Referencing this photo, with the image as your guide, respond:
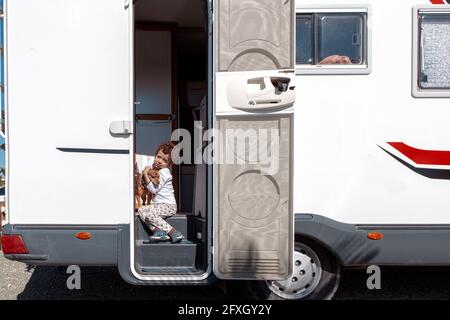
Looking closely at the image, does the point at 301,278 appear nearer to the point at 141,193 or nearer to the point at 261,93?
the point at 261,93

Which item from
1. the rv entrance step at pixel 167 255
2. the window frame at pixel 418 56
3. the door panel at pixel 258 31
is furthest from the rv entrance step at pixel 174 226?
the window frame at pixel 418 56

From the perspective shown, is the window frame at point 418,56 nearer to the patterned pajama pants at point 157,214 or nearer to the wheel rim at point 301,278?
the wheel rim at point 301,278

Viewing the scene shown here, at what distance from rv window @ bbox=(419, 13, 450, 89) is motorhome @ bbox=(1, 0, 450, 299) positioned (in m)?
0.01

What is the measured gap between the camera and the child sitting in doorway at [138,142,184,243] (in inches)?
123

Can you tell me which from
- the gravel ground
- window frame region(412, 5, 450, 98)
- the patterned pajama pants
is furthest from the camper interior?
window frame region(412, 5, 450, 98)

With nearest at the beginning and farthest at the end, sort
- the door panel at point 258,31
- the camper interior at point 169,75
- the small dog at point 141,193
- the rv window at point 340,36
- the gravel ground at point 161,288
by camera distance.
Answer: the door panel at point 258,31, the rv window at point 340,36, the gravel ground at point 161,288, the small dog at point 141,193, the camper interior at point 169,75

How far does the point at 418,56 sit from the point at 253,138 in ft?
4.54

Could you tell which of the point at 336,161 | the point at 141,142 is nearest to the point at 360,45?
the point at 336,161

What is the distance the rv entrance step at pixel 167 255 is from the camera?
9.81ft

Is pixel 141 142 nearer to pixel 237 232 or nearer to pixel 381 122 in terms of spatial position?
pixel 237 232

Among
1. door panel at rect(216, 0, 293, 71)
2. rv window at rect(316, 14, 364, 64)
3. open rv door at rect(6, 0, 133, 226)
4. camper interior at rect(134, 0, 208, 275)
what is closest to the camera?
door panel at rect(216, 0, 293, 71)

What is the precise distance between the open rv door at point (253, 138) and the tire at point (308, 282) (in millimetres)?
319

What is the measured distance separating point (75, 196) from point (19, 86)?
0.89 m

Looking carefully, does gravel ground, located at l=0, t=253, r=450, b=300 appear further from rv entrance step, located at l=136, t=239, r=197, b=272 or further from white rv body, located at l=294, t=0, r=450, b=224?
white rv body, located at l=294, t=0, r=450, b=224
